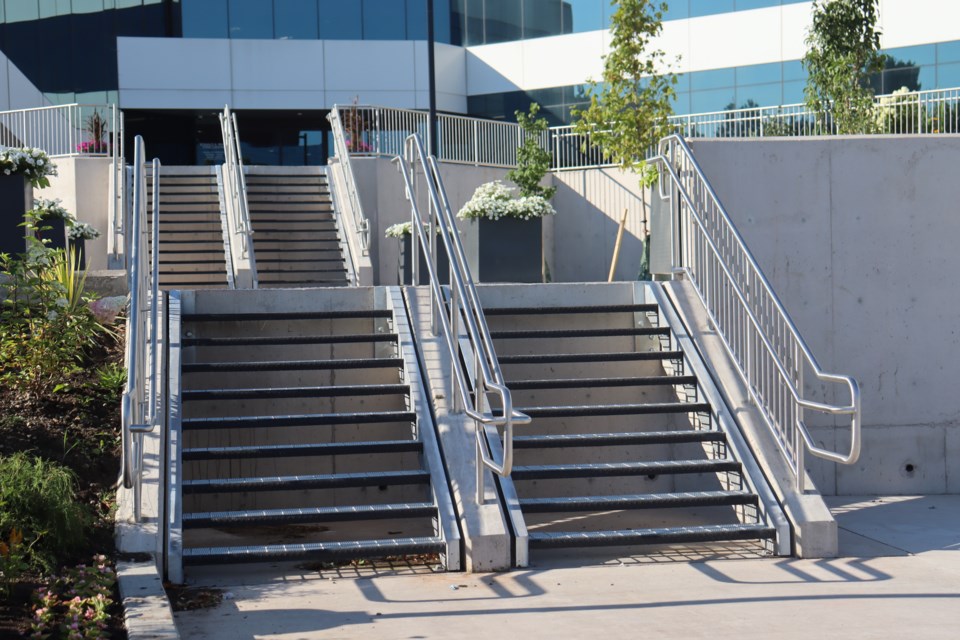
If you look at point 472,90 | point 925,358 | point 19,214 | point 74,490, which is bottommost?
point 74,490

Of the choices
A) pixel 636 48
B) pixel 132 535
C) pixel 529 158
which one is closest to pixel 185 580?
pixel 132 535

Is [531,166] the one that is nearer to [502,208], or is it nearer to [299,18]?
[502,208]

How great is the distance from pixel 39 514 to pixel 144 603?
1046 mm

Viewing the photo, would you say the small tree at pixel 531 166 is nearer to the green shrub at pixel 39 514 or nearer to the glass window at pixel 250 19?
the glass window at pixel 250 19

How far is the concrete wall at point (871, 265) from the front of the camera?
9.65m

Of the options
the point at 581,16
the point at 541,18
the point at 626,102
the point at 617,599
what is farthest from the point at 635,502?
the point at 541,18

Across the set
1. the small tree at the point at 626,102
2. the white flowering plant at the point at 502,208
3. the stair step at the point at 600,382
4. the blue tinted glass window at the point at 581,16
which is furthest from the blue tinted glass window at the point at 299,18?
the stair step at the point at 600,382

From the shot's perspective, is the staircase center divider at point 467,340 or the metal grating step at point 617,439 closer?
the staircase center divider at point 467,340

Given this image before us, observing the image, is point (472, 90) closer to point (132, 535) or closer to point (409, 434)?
point (409, 434)

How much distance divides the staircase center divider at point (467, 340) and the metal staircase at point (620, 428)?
0.35 metres

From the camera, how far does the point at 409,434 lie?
339 inches

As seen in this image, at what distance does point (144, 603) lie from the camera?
543 centimetres

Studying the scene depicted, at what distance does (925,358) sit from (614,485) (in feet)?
9.32

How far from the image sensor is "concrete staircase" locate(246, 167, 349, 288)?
16.4 m
